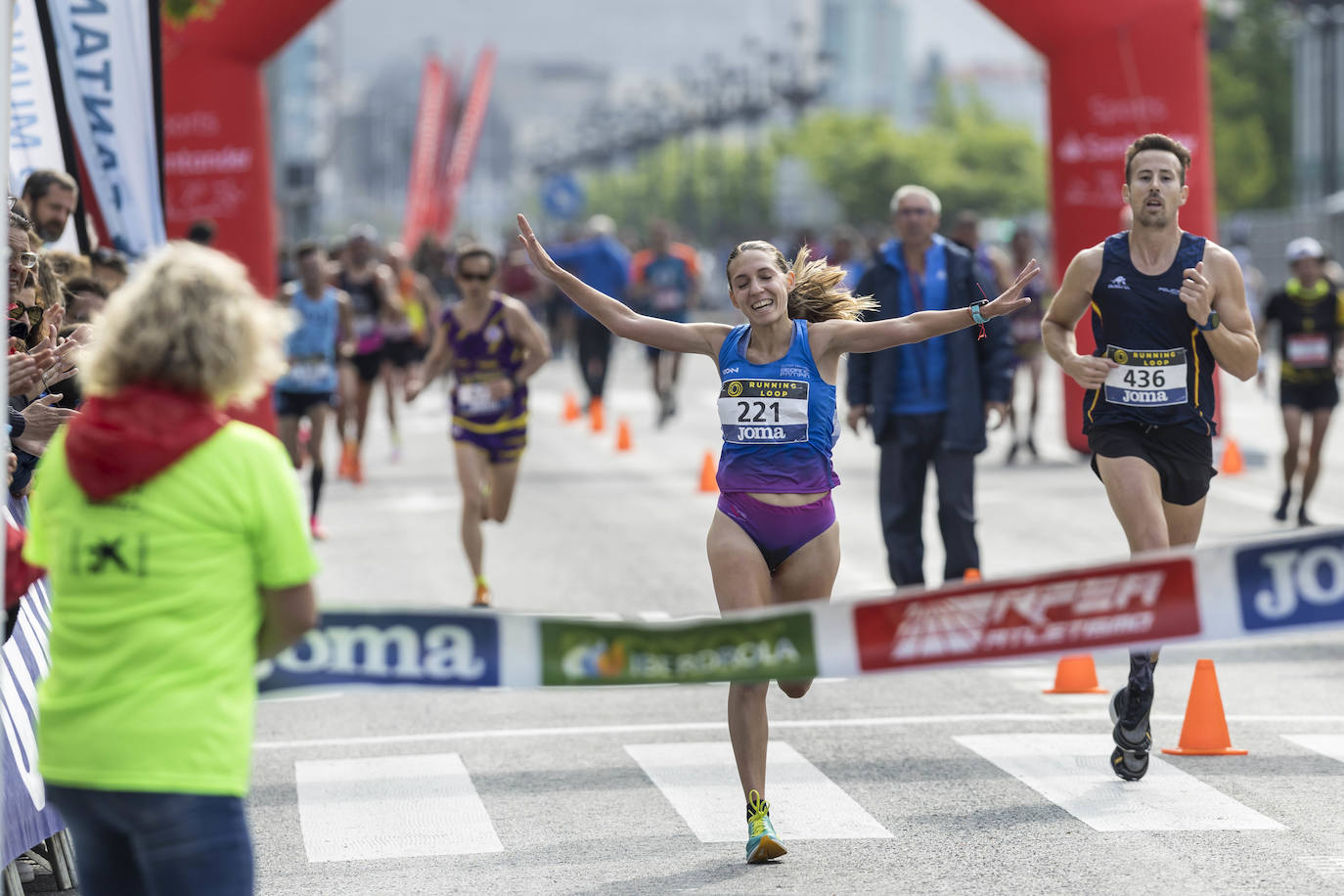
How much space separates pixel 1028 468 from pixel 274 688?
52.7ft

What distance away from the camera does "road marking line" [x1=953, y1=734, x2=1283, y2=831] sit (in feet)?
22.5

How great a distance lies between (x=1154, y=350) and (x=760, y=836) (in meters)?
2.36

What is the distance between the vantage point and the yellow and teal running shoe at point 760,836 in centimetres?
638

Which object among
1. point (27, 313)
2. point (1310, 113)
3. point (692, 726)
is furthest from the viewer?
point (1310, 113)

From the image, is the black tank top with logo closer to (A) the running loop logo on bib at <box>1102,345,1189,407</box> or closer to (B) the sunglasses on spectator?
(A) the running loop logo on bib at <box>1102,345,1189,407</box>

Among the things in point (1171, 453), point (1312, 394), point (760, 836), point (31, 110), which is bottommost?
point (760, 836)

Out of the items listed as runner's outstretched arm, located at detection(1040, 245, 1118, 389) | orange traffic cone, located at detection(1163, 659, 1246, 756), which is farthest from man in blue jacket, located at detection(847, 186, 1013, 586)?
orange traffic cone, located at detection(1163, 659, 1246, 756)

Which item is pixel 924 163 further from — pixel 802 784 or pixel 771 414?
pixel 771 414

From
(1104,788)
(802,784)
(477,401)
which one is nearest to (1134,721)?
(1104,788)

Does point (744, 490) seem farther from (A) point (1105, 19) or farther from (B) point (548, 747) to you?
(A) point (1105, 19)

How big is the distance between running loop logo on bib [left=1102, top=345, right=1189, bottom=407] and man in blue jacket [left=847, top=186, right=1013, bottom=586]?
2850mm

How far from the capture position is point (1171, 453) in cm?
760

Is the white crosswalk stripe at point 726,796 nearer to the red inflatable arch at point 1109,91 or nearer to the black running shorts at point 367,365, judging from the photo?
the red inflatable arch at point 1109,91

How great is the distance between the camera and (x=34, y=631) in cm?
666
